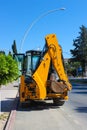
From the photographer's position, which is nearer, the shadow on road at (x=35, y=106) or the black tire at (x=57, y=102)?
the shadow on road at (x=35, y=106)

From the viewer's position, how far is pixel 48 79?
832 inches

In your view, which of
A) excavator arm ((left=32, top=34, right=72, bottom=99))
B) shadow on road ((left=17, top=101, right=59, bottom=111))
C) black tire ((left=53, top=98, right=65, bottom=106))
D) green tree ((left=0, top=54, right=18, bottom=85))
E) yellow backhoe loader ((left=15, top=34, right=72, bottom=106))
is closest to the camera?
green tree ((left=0, top=54, right=18, bottom=85))

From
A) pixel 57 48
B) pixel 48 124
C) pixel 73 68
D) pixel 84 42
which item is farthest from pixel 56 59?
pixel 73 68

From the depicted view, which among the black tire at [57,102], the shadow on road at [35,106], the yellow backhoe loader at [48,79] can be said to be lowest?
the shadow on road at [35,106]

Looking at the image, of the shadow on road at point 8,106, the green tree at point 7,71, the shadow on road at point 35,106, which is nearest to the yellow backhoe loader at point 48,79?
the shadow on road at point 35,106

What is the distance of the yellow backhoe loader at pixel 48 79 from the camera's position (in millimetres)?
20173

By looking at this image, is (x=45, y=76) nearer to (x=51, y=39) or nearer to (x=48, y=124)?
(x=51, y=39)

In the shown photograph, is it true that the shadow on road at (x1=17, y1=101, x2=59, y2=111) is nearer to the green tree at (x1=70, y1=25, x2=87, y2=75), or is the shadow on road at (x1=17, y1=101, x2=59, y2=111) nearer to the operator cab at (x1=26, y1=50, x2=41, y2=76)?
the operator cab at (x1=26, y1=50, x2=41, y2=76)

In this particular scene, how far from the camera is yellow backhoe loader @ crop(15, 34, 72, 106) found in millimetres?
20173

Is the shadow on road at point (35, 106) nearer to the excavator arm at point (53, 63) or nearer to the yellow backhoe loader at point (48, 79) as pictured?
the yellow backhoe loader at point (48, 79)

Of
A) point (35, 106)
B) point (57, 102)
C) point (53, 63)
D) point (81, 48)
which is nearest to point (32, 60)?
point (53, 63)

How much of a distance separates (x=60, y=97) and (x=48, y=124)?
6.51 m

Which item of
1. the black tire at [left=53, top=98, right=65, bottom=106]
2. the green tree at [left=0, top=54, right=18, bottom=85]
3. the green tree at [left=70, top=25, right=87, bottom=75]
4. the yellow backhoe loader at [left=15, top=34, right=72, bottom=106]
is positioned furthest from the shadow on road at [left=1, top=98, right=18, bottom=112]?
the green tree at [left=70, top=25, right=87, bottom=75]

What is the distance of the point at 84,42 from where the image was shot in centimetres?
12444
